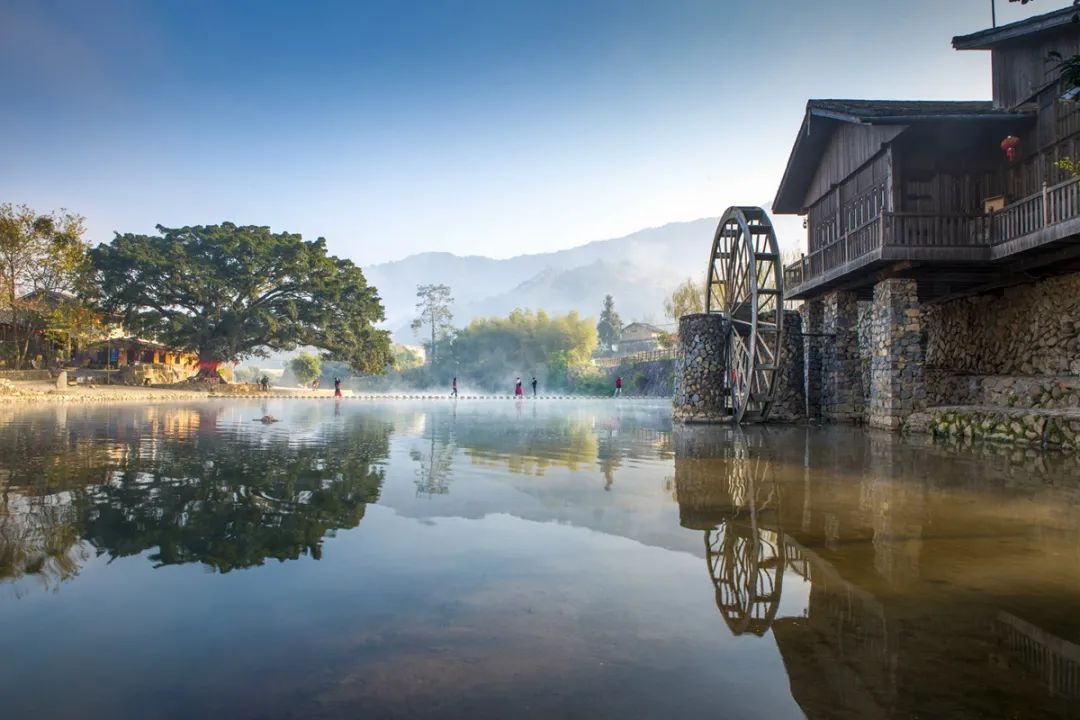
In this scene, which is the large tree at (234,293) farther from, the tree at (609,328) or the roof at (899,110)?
the tree at (609,328)

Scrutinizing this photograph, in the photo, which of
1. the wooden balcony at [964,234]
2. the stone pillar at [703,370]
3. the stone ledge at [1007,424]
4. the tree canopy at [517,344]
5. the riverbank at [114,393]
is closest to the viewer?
the stone ledge at [1007,424]

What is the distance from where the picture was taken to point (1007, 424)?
Answer: 1209 centimetres

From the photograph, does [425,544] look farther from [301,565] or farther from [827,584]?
[827,584]

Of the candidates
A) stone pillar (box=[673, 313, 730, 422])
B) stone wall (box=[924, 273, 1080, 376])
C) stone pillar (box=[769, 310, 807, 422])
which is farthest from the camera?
stone pillar (box=[769, 310, 807, 422])

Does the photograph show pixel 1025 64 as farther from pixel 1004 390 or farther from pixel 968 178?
pixel 1004 390

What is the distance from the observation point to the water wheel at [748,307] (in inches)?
623

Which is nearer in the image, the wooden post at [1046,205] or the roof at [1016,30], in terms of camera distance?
the wooden post at [1046,205]

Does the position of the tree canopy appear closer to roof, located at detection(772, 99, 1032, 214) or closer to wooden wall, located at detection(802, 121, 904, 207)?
roof, located at detection(772, 99, 1032, 214)

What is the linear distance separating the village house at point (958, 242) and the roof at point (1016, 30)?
0.08 ft

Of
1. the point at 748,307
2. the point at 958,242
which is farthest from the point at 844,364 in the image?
the point at 958,242

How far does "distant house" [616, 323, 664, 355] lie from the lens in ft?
223

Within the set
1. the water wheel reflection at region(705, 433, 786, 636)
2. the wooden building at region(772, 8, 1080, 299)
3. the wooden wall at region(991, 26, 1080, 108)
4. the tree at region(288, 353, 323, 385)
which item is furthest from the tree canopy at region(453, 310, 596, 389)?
the water wheel reflection at region(705, 433, 786, 636)

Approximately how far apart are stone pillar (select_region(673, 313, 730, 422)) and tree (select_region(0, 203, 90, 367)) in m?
32.3

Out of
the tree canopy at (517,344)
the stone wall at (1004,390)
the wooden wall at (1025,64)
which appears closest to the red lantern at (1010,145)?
the wooden wall at (1025,64)
